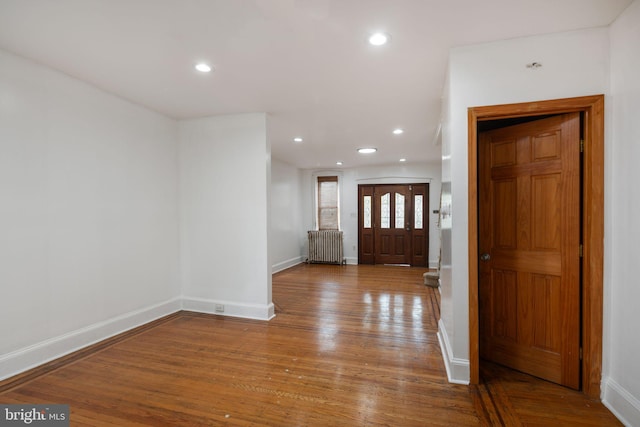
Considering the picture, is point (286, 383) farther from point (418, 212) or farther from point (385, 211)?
point (418, 212)

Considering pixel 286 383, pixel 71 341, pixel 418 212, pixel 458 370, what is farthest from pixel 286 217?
pixel 458 370

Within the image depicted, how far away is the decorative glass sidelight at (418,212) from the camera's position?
768 centimetres

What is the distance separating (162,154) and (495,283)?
4.15 metres

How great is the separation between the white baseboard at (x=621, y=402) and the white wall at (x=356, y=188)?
549 cm

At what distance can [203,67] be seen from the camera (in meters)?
2.64

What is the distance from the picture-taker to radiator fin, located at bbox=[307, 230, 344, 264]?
26.3ft

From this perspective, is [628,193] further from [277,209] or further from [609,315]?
[277,209]

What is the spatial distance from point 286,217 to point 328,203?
1.45m

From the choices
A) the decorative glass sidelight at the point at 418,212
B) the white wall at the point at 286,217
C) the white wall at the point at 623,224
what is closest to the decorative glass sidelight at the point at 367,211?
the decorative glass sidelight at the point at 418,212

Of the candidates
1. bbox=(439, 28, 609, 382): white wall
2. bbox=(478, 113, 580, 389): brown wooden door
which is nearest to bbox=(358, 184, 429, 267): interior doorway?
bbox=(478, 113, 580, 389): brown wooden door

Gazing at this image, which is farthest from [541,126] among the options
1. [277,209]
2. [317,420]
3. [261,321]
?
[277,209]

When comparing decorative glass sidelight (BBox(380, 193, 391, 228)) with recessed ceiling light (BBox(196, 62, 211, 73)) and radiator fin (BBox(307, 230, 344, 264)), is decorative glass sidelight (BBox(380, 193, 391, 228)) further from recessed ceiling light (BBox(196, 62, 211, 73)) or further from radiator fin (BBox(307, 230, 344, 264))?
recessed ceiling light (BBox(196, 62, 211, 73))

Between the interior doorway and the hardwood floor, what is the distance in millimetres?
4138

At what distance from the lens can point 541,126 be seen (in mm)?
2338
